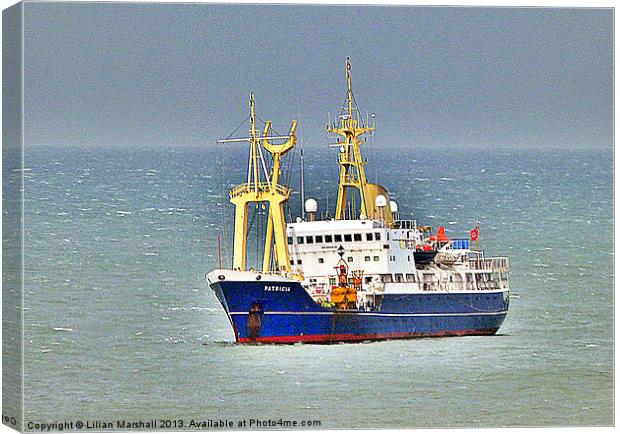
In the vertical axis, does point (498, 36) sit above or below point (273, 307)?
above

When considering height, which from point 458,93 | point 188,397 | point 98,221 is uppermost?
point 458,93

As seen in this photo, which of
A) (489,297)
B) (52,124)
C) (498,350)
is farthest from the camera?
(489,297)

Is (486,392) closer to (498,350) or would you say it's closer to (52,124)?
(498,350)

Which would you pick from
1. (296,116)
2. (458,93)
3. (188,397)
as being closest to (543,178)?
(458,93)

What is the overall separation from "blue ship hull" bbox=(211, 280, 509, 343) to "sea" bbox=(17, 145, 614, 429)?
0.37 metres

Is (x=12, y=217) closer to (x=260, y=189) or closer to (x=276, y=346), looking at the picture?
(x=260, y=189)

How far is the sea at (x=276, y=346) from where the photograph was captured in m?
30.2

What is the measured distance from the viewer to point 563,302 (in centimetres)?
3241

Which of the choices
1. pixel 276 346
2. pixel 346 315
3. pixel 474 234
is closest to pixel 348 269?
pixel 346 315

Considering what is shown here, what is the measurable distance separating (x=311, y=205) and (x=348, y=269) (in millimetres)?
1240

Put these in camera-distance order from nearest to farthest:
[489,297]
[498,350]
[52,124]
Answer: [52,124] < [498,350] < [489,297]

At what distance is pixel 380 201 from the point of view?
3353 cm

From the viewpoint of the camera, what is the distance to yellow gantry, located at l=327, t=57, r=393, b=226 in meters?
32.6

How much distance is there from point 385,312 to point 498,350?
2586 mm
